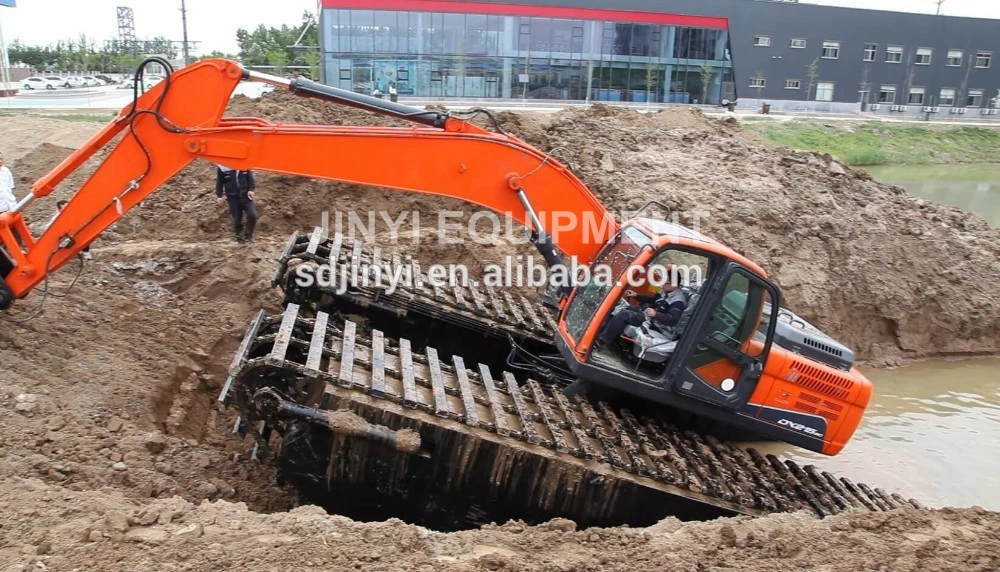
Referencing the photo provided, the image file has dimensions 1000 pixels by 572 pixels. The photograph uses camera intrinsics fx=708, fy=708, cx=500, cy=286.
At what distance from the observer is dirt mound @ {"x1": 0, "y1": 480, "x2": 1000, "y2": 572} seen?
128 inches

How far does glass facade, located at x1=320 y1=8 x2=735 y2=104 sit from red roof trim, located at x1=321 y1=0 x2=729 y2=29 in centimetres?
26

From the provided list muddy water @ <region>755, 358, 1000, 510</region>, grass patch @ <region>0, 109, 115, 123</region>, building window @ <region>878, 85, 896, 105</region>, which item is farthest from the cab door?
building window @ <region>878, 85, 896, 105</region>

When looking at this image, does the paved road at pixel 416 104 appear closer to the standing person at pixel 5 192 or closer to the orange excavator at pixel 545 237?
the standing person at pixel 5 192

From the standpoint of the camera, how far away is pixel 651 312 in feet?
16.4

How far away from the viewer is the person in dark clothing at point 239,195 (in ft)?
28.9

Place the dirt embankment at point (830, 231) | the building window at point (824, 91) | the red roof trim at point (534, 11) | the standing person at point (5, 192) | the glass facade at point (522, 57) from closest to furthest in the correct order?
the standing person at point (5, 192) → the dirt embankment at point (830, 231) → the red roof trim at point (534, 11) → the glass facade at point (522, 57) → the building window at point (824, 91)

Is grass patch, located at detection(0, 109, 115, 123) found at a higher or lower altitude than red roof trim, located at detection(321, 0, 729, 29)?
lower

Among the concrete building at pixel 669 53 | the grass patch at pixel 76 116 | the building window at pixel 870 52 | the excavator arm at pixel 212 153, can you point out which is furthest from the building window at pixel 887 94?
the excavator arm at pixel 212 153

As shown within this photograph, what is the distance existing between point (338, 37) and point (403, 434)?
108ft

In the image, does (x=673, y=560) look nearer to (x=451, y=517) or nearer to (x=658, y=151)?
(x=451, y=517)

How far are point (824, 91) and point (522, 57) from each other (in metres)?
19.4

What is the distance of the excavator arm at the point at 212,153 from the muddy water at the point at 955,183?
15.8 meters

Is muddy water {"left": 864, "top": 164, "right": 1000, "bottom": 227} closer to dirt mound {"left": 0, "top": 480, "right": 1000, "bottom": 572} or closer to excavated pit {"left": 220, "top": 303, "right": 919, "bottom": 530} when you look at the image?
excavated pit {"left": 220, "top": 303, "right": 919, "bottom": 530}

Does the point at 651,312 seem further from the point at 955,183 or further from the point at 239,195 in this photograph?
the point at 955,183
